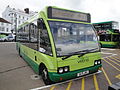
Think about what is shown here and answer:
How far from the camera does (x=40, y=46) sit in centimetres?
414

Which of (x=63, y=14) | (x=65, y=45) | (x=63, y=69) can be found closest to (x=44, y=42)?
(x=65, y=45)

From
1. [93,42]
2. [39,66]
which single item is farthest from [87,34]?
[39,66]

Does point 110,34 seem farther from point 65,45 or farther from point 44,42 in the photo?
point 44,42

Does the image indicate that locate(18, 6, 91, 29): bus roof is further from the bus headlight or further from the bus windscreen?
the bus headlight

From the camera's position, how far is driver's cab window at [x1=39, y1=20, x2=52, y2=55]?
3.59 metres

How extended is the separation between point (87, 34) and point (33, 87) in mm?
2930

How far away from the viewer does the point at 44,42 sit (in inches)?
152

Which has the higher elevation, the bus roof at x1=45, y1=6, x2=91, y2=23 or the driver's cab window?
the bus roof at x1=45, y1=6, x2=91, y2=23

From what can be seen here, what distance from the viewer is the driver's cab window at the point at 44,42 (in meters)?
3.59

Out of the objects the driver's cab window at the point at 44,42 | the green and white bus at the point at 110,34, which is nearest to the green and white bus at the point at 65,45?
the driver's cab window at the point at 44,42

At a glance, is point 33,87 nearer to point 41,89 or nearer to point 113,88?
point 41,89

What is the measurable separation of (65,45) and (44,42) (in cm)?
75

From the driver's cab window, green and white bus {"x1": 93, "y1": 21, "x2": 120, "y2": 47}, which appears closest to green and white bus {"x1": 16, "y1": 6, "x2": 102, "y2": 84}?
the driver's cab window

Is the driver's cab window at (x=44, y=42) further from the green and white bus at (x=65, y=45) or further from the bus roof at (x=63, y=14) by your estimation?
the bus roof at (x=63, y=14)
